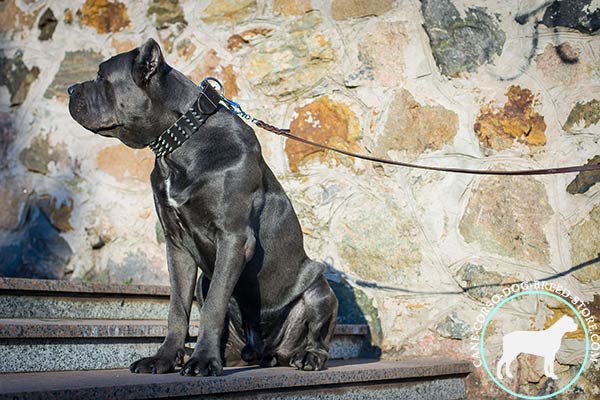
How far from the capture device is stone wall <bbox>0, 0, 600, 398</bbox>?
12.1 feet

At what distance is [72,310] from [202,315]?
3.32 ft

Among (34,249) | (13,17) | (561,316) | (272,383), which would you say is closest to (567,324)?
(561,316)

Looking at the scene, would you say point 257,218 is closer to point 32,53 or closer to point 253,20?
point 253,20

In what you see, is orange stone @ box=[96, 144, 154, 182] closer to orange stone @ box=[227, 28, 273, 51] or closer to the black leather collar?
orange stone @ box=[227, 28, 273, 51]

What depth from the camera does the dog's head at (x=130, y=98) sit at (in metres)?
2.80

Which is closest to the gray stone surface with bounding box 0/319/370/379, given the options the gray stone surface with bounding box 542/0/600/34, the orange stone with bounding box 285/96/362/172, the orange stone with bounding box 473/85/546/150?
the orange stone with bounding box 285/96/362/172

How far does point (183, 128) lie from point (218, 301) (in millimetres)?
648

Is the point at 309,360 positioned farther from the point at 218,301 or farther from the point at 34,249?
the point at 34,249

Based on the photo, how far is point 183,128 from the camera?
285cm

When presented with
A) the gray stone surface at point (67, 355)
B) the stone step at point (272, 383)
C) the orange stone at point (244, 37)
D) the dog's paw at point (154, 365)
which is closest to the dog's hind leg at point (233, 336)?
the stone step at point (272, 383)

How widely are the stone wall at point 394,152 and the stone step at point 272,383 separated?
318 millimetres

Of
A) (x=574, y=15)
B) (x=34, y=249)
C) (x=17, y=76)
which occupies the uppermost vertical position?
(x=574, y=15)

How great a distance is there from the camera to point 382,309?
3.99m

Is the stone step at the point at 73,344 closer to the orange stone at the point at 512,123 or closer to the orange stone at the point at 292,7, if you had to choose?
the orange stone at the point at 512,123
